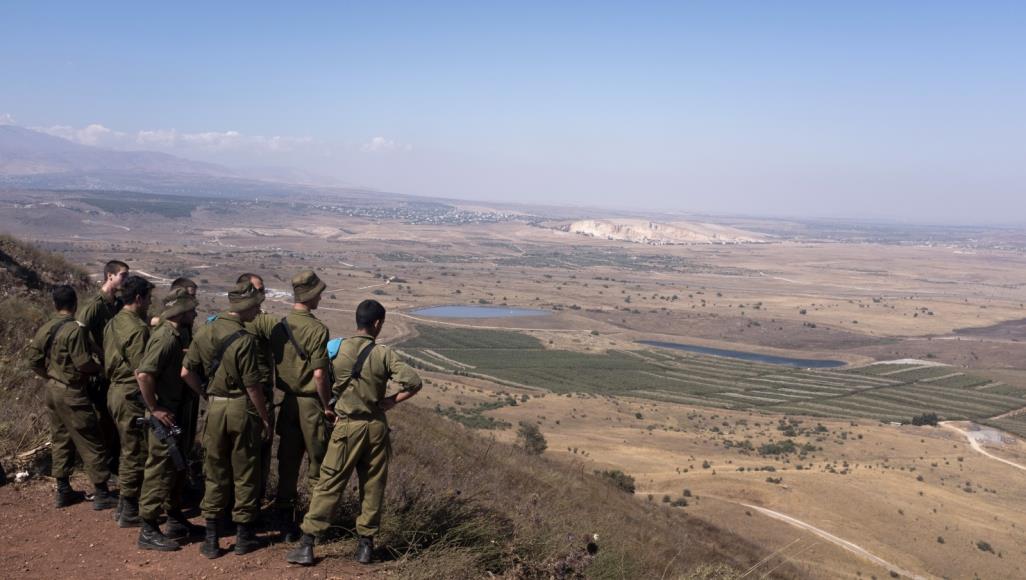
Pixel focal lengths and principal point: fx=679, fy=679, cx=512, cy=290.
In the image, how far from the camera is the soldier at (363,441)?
5156 millimetres

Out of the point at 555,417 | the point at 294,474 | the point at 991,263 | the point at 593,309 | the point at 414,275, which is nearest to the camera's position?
the point at 294,474

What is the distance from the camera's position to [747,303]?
99.5m

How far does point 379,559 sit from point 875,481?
2735cm

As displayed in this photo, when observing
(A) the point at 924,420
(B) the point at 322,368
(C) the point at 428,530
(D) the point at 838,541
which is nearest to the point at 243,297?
(B) the point at 322,368

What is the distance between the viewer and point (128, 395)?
5832 millimetres

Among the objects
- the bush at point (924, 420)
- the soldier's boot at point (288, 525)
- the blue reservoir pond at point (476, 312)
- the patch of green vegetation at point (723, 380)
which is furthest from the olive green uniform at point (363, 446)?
the blue reservoir pond at point (476, 312)

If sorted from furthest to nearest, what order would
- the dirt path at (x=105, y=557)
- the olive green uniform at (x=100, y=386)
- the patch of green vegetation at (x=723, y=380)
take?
the patch of green vegetation at (x=723, y=380)
the olive green uniform at (x=100, y=386)
the dirt path at (x=105, y=557)

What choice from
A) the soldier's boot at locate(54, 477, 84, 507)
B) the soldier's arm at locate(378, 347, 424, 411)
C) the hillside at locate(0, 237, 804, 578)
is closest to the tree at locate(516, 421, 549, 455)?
the hillside at locate(0, 237, 804, 578)

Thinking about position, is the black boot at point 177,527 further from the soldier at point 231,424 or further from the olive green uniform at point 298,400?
the olive green uniform at point 298,400

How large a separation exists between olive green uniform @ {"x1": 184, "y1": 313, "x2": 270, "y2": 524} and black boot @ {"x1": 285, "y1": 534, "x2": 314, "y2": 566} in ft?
1.56

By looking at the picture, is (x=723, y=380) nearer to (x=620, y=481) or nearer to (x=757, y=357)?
(x=757, y=357)

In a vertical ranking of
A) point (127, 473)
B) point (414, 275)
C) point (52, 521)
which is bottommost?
point (414, 275)

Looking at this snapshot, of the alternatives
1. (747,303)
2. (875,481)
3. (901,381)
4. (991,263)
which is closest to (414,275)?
(747,303)

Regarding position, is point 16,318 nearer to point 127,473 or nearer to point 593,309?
point 127,473
